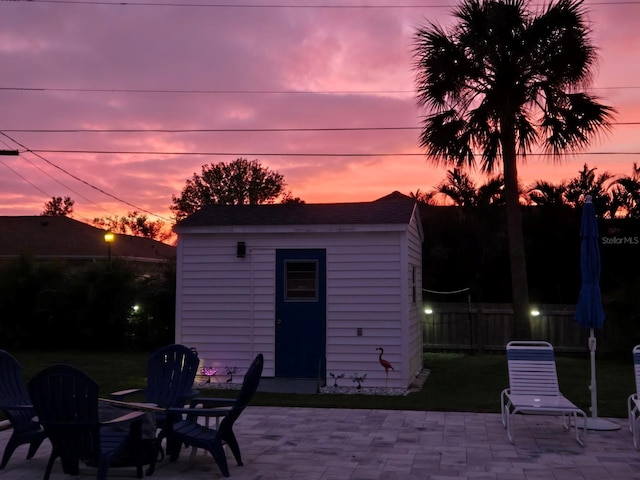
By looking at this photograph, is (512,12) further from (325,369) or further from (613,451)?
(613,451)

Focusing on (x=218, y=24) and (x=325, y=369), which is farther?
(x=218, y=24)

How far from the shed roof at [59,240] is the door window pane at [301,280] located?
16.3 meters

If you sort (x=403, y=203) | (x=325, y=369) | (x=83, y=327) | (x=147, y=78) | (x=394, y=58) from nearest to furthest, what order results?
(x=325, y=369)
(x=403, y=203)
(x=394, y=58)
(x=147, y=78)
(x=83, y=327)

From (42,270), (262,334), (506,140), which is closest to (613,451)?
(262,334)

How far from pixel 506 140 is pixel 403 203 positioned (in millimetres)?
3244

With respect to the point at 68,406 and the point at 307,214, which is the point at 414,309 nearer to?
the point at 307,214

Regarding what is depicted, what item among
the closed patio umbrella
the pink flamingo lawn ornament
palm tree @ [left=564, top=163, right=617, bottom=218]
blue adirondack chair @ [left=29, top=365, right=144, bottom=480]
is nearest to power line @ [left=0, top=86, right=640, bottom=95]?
palm tree @ [left=564, top=163, right=617, bottom=218]

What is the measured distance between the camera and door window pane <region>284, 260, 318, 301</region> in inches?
446

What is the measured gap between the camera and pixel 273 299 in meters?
11.4

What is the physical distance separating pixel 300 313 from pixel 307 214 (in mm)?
1799

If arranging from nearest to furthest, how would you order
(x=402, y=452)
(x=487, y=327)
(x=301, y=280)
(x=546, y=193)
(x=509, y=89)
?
1. (x=402, y=452)
2. (x=301, y=280)
3. (x=509, y=89)
4. (x=487, y=327)
5. (x=546, y=193)

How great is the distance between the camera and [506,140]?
1395 centimetres

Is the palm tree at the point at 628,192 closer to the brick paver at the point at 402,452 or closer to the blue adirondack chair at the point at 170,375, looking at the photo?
the brick paver at the point at 402,452

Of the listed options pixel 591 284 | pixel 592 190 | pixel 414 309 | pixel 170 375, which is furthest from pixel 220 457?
pixel 592 190
